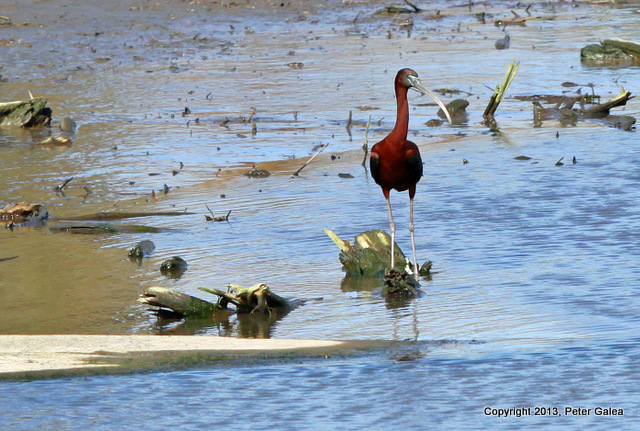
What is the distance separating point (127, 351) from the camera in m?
5.42

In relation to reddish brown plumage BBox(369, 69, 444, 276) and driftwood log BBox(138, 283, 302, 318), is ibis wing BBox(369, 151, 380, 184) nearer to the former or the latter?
reddish brown plumage BBox(369, 69, 444, 276)

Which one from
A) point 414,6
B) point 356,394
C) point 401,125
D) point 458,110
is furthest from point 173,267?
point 414,6

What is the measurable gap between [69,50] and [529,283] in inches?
514

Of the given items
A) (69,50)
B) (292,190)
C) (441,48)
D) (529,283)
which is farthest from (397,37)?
(529,283)

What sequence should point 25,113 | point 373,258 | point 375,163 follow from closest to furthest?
point 373,258, point 375,163, point 25,113

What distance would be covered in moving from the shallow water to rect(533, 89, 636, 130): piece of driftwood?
0.90 feet

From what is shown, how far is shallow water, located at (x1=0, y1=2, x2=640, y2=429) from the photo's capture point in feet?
16.1

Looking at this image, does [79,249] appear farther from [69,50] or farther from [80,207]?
[69,50]

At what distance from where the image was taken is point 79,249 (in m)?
7.70

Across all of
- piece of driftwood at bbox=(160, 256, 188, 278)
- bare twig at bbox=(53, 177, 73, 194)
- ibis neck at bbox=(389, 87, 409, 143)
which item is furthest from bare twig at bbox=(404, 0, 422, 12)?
piece of driftwood at bbox=(160, 256, 188, 278)

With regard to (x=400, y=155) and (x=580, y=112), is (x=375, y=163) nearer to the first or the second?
(x=400, y=155)

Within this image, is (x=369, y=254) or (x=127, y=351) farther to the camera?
(x=369, y=254)

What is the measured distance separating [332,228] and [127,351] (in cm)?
295

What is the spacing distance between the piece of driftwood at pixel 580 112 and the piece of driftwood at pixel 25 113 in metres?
5.87
